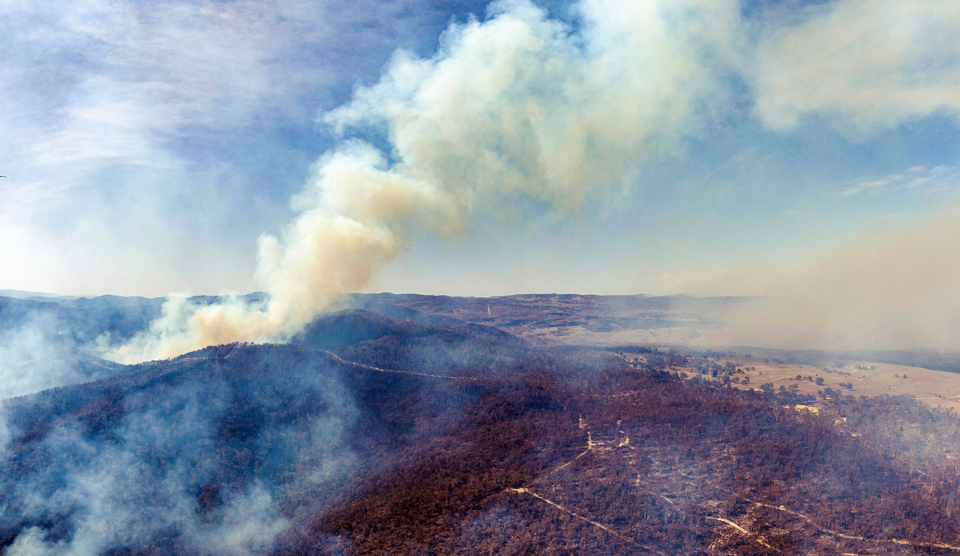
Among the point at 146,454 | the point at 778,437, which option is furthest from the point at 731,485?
the point at 146,454

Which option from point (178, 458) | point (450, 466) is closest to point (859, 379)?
point (450, 466)

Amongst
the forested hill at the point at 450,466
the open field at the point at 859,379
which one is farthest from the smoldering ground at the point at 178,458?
the open field at the point at 859,379

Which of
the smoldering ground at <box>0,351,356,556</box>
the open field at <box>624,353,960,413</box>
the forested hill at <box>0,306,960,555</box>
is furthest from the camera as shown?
the open field at <box>624,353,960,413</box>

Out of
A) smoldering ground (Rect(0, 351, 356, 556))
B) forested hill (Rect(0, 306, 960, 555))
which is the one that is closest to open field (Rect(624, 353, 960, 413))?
forested hill (Rect(0, 306, 960, 555))

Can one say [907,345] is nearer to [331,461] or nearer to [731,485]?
[731,485]

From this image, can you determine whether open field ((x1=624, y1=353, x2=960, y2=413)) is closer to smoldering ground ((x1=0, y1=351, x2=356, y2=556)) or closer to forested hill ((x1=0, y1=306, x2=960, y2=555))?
forested hill ((x1=0, y1=306, x2=960, y2=555))
